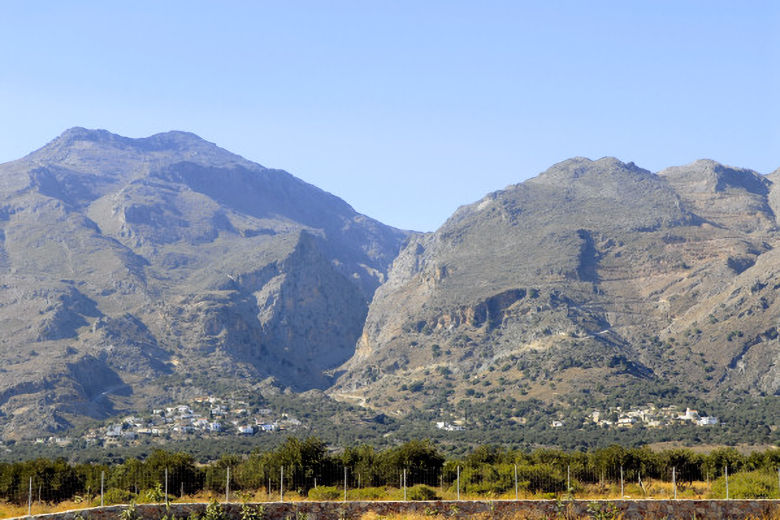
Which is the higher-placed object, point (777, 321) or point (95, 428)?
point (777, 321)

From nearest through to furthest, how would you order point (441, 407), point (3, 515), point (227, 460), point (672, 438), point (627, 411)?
point (3, 515), point (227, 460), point (672, 438), point (627, 411), point (441, 407)

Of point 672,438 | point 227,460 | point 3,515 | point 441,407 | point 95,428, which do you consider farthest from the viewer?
point 441,407

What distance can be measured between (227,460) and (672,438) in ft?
274

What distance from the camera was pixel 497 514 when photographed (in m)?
39.4

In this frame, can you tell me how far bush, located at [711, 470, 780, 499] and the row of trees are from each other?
617cm

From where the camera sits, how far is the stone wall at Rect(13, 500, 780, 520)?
38.8 m

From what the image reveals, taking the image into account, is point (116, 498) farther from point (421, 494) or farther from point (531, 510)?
point (531, 510)

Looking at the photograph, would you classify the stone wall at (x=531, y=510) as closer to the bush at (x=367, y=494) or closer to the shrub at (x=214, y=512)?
the shrub at (x=214, y=512)

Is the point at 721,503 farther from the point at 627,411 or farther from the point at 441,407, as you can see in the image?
the point at 441,407

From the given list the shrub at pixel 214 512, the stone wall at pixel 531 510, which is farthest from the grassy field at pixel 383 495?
the shrub at pixel 214 512

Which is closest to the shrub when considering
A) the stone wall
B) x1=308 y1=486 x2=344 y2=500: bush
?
the stone wall

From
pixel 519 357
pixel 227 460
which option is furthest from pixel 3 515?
pixel 519 357

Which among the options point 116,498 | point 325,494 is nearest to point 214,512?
point 116,498

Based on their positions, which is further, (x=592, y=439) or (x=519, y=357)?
(x=519, y=357)
